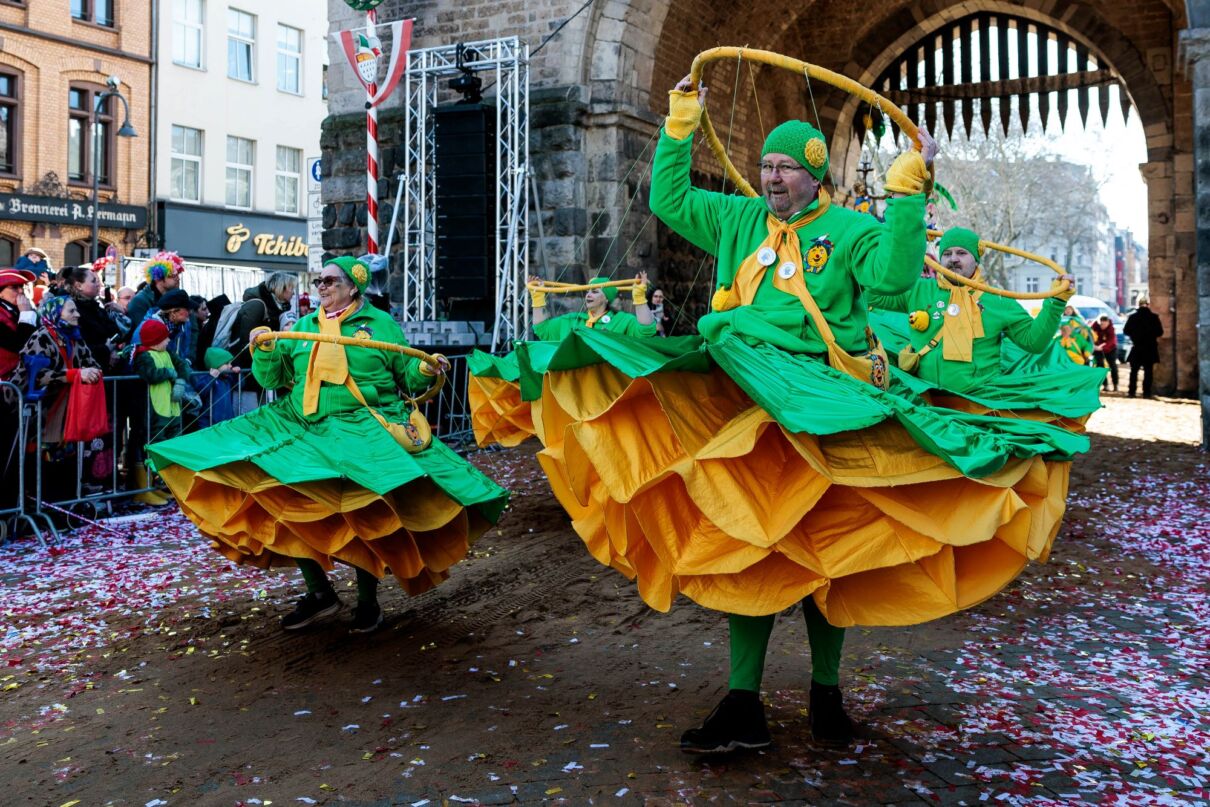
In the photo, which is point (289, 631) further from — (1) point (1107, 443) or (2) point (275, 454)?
(1) point (1107, 443)

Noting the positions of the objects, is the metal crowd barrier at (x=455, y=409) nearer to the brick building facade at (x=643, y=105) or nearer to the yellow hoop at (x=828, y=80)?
the brick building facade at (x=643, y=105)

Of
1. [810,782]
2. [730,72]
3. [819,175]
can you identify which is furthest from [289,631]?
[730,72]

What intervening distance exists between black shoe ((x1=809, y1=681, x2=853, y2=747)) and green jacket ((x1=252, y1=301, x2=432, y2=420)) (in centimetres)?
251

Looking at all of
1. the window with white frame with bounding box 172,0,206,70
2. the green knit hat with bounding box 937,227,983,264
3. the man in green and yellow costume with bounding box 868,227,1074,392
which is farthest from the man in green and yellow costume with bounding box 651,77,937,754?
the window with white frame with bounding box 172,0,206,70

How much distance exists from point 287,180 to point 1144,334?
22391 mm

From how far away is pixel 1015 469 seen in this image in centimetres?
346

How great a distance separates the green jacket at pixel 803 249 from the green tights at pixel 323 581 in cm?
211

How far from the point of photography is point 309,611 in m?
5.37

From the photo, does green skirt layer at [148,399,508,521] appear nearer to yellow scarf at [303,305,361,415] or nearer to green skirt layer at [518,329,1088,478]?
yellow scarf at [303,305,361,415]

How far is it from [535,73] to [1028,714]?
1169 cm

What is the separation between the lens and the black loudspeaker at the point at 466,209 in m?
13.9

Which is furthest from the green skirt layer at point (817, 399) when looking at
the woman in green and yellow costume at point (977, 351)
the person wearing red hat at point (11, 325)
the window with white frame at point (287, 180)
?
the window with white frame at point (287, 180)

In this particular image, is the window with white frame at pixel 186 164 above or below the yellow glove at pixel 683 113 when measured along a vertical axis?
above

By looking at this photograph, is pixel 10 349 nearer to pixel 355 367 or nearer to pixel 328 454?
pixel 355 367
